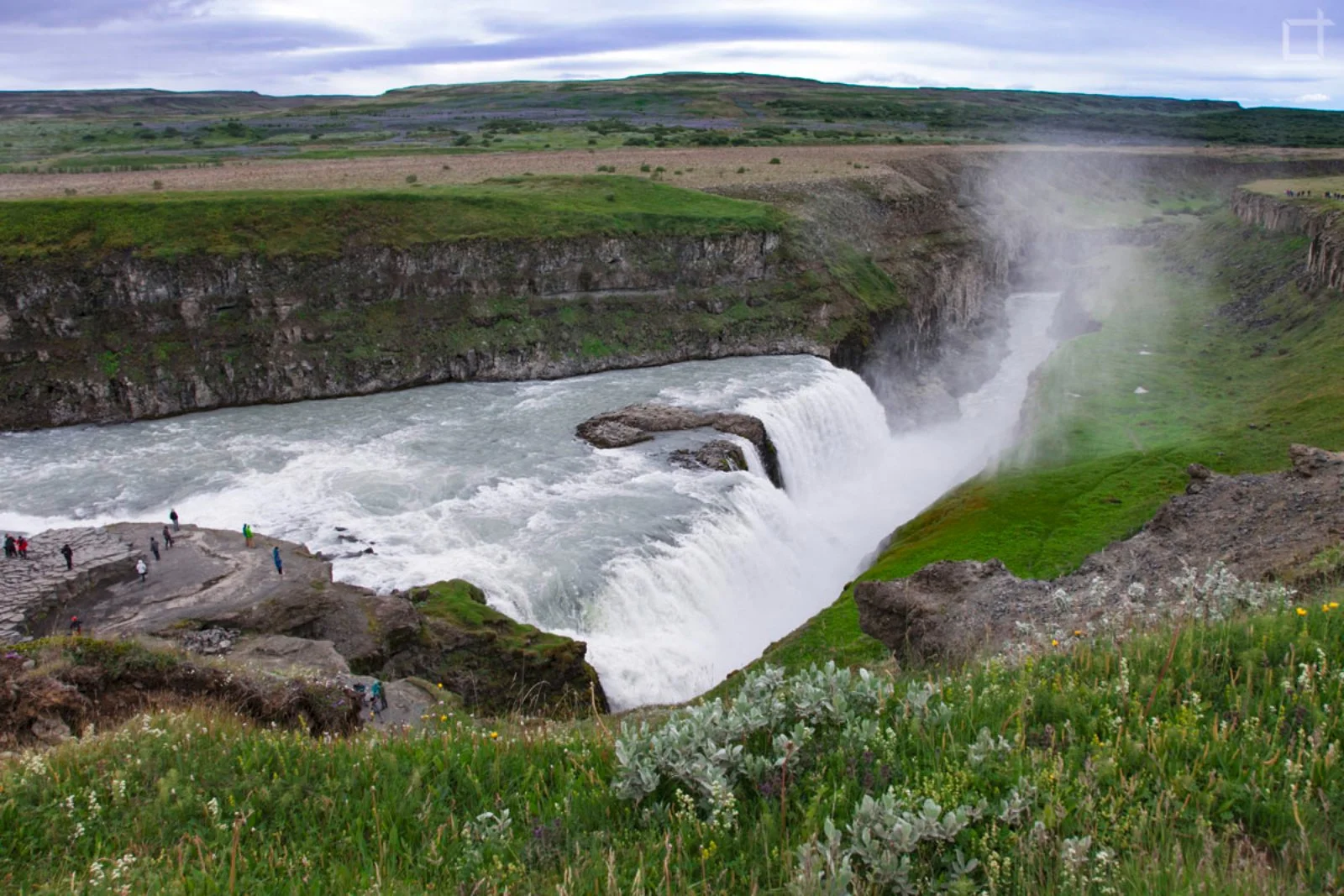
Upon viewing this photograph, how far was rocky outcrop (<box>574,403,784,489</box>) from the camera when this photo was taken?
152ft

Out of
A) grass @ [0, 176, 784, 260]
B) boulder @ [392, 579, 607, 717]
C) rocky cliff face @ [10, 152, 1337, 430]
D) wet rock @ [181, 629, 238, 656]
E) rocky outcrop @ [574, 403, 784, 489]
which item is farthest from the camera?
grass @ [0, 176, 784, 260]

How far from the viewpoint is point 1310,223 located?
75000 millimetres

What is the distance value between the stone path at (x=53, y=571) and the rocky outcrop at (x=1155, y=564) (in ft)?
76.6

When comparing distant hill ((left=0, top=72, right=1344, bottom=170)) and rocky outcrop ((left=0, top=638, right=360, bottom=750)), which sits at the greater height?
distant hill ((left=0, top=72, right=1344, bottom=170))

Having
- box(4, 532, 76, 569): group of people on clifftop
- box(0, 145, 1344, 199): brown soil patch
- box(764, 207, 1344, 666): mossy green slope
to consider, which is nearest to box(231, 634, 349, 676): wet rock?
box(4, 532, 76, 569): group of people on clifftop

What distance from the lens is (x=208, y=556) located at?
3000 centimetres

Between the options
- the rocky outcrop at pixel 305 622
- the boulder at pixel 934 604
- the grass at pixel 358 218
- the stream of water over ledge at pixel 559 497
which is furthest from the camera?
the grass at pixel 358 218

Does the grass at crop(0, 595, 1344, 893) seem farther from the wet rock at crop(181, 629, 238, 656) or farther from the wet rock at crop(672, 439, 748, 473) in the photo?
the wet rock at crop(672, 439, 748, 473)

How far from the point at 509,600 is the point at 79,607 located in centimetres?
1266

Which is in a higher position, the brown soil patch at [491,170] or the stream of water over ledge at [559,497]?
the brown soil patch at [491,170]

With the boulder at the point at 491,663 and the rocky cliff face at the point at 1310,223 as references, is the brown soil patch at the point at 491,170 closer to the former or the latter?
the rocky cliff face at the point at 1310,223

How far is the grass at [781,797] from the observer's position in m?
5.90

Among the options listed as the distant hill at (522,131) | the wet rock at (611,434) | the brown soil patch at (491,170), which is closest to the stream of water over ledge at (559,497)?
the wet rock at (611,434)

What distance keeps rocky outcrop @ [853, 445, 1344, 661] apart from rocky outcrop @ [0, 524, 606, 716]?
30.8ft
